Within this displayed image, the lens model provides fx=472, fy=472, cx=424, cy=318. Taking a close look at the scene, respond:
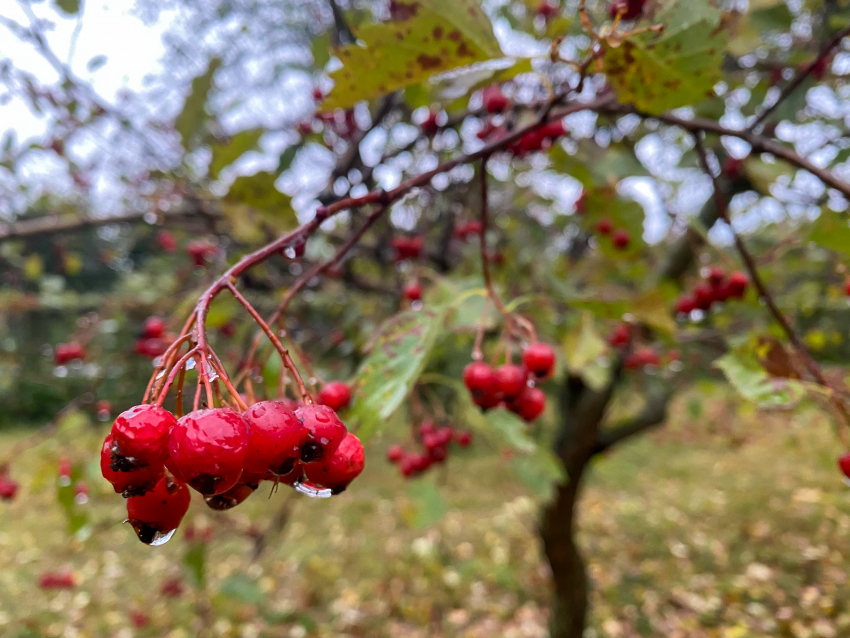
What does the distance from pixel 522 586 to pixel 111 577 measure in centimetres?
408

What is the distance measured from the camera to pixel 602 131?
2.83 meters

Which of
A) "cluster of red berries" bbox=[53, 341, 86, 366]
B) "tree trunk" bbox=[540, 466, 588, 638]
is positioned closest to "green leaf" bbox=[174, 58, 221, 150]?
"cluster of red berries" bbox=[53, 341, 86, 366]

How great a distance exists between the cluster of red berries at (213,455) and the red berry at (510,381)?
42 centimetres

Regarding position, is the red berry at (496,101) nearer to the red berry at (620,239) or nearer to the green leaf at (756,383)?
the red berry at (620,239)

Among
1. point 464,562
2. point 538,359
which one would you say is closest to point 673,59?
point 538,359

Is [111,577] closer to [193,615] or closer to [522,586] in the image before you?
[193,615]

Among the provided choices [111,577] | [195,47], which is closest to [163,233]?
[195,47]

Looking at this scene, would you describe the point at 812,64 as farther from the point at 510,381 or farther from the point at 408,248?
the point at 408,248

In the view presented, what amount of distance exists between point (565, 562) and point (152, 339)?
111 inches

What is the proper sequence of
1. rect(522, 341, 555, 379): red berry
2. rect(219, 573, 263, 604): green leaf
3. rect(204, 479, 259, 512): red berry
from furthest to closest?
rect(219, 573, 263, 604): green leaf → rect(522, 341, 555, 379): red berry → rect(204, 479, 259, 512): red berry

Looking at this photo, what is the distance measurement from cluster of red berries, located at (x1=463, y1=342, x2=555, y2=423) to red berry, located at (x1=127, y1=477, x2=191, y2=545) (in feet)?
1.83

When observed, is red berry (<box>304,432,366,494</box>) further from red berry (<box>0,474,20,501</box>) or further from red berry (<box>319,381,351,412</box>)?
red berry (<box>0,474,20,501</box>)

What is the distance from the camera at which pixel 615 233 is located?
1.85 metres

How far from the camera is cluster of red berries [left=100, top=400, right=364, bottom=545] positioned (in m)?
0.48
